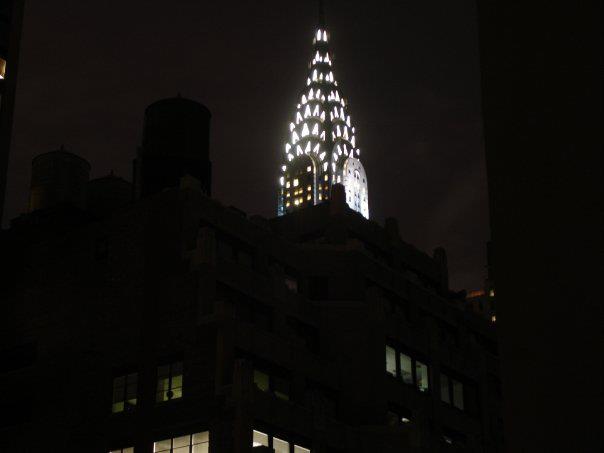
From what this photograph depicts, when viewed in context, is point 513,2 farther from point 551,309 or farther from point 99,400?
point 99,400

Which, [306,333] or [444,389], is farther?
[444,389]

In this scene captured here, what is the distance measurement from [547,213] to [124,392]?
6270cm

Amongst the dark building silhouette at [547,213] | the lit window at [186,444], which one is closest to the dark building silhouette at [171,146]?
the lit window at [186,444]

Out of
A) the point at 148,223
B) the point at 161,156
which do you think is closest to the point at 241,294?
the point at 148,223

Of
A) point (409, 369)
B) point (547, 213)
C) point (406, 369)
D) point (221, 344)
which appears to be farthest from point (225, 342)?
point (547, 213)

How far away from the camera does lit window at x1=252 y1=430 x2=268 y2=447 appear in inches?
2697

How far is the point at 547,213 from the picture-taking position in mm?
16391

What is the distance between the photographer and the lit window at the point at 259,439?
68.5m

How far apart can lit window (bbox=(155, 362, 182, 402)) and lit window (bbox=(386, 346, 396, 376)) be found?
18.9 metres

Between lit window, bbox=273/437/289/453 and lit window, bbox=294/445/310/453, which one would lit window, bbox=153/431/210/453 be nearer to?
lit window, bbox=273/437/289/453

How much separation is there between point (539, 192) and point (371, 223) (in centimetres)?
8478

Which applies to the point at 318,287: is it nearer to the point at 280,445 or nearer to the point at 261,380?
the point at 261,380

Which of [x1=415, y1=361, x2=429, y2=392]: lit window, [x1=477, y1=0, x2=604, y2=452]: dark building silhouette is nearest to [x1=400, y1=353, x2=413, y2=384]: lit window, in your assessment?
[x1=415, y1=361, x2=429, y2=392]: lit window

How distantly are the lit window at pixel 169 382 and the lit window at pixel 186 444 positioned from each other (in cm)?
300
